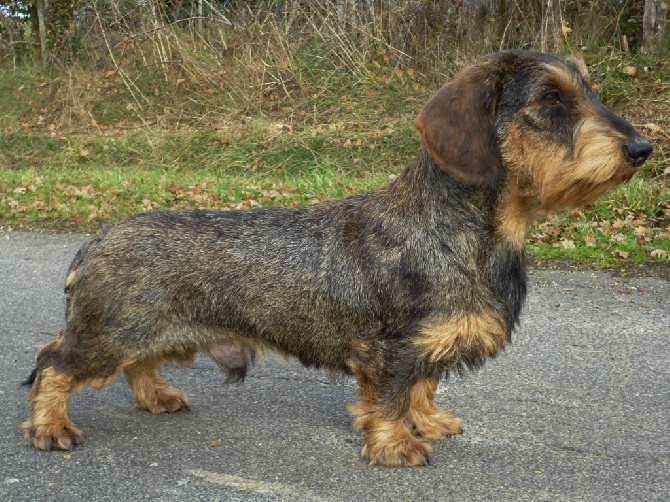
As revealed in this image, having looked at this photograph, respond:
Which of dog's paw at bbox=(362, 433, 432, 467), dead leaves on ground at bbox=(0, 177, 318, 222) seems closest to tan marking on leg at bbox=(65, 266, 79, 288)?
dog's paw at bbox=(362, 433, 432, 467)

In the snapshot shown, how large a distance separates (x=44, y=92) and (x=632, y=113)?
10.9 m

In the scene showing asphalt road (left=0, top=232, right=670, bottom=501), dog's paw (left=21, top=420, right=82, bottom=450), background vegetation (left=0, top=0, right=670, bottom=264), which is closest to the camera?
asphalt road (left=0, top=232, right=670, bottom=501)

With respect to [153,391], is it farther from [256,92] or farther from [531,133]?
[256,92]

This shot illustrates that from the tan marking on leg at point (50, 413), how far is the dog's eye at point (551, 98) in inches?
106

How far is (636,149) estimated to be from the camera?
3705mm

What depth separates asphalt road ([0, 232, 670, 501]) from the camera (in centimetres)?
397

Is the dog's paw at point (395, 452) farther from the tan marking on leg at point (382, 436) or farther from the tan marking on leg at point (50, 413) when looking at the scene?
the tan marking on leg at point (50, 413)

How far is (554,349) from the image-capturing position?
5824mm

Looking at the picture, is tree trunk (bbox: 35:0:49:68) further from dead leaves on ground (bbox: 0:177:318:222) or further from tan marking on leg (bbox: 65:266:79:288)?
tan marking on leg (bbox: 65:266:79:288)

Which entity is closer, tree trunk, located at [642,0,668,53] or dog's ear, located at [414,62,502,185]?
dog's ear, located at [414,62,502,185]

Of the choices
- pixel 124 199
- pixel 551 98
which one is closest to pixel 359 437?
pixel 551 98

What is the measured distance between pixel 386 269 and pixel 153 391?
1625 millimetres

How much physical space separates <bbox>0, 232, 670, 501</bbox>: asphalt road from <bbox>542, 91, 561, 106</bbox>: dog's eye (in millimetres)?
1720

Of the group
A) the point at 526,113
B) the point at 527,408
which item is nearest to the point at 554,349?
the point at 527,408
